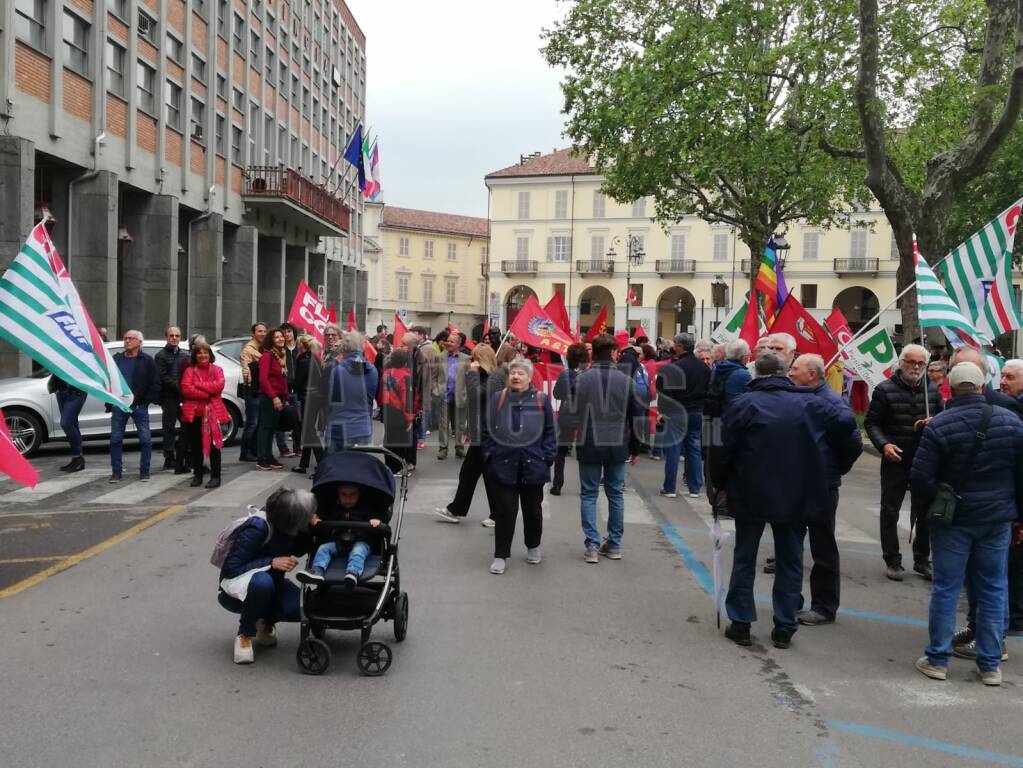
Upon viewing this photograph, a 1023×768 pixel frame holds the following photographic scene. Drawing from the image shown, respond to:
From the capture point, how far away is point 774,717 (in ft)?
15.1

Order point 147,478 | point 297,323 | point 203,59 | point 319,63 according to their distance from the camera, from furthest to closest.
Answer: point 319,63, point 203,59, point 297,323, point 147,478

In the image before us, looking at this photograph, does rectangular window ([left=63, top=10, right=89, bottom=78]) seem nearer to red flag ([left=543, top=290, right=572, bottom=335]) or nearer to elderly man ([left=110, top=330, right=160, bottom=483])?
elderly man ([left=110, top=330, right=160, bottom=483])

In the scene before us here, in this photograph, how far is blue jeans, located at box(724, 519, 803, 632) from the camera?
5789mm

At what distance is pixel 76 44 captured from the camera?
23.3 metres

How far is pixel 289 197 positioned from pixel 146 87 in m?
9.13

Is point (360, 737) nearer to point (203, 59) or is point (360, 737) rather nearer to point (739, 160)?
point (739, 160)

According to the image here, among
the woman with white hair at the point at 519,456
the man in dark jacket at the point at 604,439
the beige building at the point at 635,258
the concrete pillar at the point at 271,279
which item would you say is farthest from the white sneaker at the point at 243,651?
the beige building at the point at 635,258

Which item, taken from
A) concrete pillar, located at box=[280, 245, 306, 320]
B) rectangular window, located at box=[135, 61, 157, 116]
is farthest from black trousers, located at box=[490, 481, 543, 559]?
concrete pillar, located at box=[280, 245, 306, 320]

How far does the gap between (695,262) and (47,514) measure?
65.7 m

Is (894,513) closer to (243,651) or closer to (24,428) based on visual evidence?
(243,651)

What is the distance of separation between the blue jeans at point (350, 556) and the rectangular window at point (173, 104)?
26.9m

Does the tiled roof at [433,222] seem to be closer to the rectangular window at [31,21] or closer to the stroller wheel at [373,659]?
the rectangular window at [31,21]

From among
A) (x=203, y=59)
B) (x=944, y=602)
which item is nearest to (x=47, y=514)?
(x=944, y=602)

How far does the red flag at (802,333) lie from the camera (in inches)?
482
